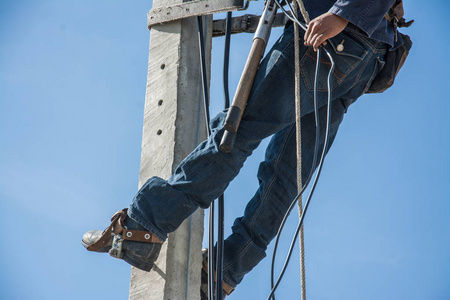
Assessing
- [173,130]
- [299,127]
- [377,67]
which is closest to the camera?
[299,127]

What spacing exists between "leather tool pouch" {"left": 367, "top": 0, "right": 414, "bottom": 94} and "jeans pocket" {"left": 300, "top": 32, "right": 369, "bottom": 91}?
0.71 ft

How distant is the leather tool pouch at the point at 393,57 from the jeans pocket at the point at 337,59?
0.21 meters

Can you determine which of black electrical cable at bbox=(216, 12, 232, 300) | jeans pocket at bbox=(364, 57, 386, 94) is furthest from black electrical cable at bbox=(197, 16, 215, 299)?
jeans pocket at bbox=(364, 57, 386, 94)

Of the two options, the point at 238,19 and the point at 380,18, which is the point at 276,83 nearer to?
the point at 380,18

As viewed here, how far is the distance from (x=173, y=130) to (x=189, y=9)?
0.61 meters

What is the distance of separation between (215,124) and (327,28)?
1.94 ft

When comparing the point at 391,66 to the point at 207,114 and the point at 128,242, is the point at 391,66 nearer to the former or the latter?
the point at 207,114

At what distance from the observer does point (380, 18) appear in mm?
3297

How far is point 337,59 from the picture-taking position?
3.31m

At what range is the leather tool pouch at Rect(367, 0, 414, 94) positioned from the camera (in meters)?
3.50

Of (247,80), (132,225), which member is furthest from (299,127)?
(132,225)

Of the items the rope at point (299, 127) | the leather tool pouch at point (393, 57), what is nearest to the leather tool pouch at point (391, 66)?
the leather tool pouch at point (393, 57)

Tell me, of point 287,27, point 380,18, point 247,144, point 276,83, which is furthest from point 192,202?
point 380,18

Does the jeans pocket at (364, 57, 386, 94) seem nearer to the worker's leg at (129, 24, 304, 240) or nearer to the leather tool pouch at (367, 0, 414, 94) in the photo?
the leather tool pouch at (367, 0, 414, 94)
